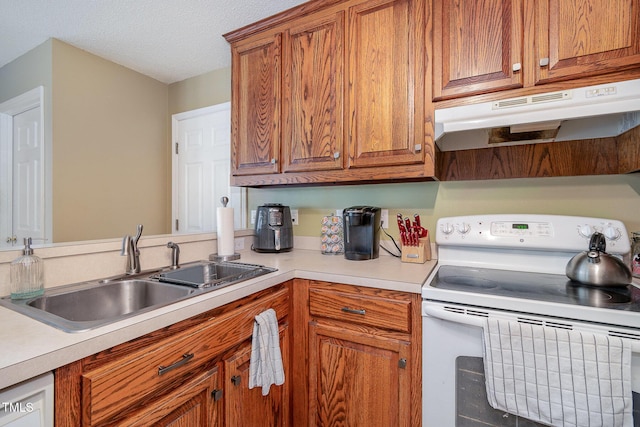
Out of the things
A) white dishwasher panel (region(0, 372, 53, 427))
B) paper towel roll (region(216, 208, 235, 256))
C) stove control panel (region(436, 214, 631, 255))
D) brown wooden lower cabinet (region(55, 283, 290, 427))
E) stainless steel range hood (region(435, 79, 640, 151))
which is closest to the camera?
white dishwasher panel (region(0, 372, 53, 427))

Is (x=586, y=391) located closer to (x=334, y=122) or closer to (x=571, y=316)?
(x=571, y=316)

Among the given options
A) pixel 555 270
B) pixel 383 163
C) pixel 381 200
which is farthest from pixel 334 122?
pixel 555 270

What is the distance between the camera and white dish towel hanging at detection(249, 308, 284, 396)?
1150mm

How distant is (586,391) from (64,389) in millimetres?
1346

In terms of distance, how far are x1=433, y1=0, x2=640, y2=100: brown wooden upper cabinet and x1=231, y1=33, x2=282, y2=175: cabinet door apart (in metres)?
0.93

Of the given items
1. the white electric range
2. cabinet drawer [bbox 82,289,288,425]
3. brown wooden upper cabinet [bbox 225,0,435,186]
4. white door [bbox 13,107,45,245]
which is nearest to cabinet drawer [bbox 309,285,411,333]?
the white electric range

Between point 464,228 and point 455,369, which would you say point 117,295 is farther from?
point 464,228

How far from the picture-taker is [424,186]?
1.73m

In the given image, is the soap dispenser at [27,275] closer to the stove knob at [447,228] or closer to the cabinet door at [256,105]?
the cabinet door at [256,105]

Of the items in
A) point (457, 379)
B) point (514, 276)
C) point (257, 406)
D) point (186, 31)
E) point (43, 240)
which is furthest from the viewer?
point (43, 240)

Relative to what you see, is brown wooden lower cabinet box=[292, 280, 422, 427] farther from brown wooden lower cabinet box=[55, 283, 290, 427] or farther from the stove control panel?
the stove control panel

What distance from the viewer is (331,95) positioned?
1.63m

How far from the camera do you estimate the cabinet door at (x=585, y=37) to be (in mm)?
1084

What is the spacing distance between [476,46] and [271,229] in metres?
1.45
